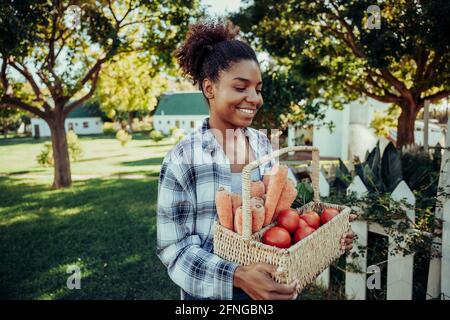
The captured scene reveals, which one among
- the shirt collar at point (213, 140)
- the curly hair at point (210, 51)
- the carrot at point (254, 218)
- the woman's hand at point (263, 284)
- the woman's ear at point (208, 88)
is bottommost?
the woman's hand at point (263, 284)

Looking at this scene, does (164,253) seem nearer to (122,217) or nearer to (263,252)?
(263,252)

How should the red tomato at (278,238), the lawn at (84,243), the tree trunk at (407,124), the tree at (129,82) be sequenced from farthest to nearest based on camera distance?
the tree at (129,82) < the tree trunk at (407,124) < the lawn at (84,243) < the red tomato at (278,238)

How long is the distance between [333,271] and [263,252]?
2628mm

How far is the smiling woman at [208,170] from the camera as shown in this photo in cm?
147

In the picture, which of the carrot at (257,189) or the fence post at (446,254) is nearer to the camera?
the carrot at (257,189)

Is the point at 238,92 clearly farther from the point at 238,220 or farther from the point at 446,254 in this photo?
the point at 446,254

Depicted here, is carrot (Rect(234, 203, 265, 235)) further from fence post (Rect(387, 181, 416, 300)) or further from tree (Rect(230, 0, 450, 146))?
tree (Rect(230, 0, 450, 146))

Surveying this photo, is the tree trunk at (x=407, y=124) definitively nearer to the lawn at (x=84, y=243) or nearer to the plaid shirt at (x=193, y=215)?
the lawn at (x=84, y=243)

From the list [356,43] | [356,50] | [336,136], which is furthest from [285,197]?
[336,136]

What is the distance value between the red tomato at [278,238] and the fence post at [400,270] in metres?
1.64

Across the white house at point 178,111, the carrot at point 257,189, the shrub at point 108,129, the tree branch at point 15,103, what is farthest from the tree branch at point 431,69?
the shrub at point 108,129

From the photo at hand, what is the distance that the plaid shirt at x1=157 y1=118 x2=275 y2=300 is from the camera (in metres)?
1.46

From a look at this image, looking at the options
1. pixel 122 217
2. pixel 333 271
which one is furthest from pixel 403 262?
pixel 122 217

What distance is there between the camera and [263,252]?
131 cm
